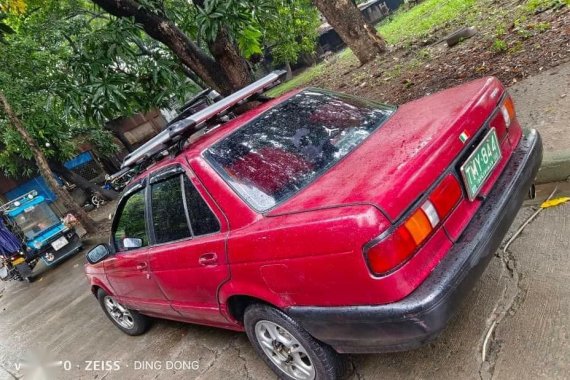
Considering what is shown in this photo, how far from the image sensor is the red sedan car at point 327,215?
184 cm

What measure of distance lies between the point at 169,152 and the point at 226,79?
10.9ft

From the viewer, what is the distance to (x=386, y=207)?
1795 millimetres

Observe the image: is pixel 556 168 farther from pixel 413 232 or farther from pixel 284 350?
pixel 284 350

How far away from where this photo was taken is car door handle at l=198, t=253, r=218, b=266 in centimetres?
244

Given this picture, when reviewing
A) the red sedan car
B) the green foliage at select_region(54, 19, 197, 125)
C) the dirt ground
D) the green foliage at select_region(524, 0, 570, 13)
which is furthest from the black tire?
the green foliage at select_region(524, 0, 570, 13)

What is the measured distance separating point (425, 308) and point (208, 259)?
1.30 metres

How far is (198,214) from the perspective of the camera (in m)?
2.55

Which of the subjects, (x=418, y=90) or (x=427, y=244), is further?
(x=418, y=90)

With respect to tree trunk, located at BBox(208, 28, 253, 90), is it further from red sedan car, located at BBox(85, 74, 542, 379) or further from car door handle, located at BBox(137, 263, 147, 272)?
car door handle, located at BBox(137, 263, 147, 272)

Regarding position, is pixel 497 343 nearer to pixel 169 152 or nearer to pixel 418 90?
pixel 169 152

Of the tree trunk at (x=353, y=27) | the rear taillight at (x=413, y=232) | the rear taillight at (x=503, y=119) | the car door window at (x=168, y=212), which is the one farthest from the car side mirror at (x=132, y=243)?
the tree trunk at (x=353, y=27)

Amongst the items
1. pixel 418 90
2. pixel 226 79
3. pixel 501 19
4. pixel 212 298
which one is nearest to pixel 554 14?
pixel 501 19

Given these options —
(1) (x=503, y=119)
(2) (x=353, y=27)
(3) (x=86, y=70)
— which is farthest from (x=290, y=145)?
(2) (x=353, y=27)

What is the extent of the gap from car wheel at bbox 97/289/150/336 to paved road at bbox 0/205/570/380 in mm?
112
